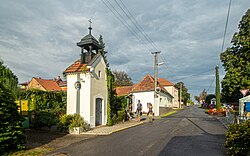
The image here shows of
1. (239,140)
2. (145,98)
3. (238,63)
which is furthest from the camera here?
(145,98)

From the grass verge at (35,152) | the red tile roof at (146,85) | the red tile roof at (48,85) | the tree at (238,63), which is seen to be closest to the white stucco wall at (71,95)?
the grass verge at (35,152)

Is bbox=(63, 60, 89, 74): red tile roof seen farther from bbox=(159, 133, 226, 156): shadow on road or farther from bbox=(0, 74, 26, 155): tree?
bbox=(159, 133, 226, 156): shadow on road

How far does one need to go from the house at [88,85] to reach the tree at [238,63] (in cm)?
1829

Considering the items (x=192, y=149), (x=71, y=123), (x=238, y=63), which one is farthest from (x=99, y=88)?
(x=238, y=63)

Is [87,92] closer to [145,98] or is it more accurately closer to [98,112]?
[98,112]

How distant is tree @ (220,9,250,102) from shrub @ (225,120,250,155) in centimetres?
2073

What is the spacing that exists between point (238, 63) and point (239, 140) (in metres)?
23.8

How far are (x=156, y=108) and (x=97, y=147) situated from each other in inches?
838

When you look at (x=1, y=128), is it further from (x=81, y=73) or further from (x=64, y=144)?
(x=81, y=73)

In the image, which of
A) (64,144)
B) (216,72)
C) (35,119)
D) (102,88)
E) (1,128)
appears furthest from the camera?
(216,72)

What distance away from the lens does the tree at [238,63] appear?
26000 mm

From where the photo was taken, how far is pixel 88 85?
14469 millimetres

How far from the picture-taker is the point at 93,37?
16.4 m

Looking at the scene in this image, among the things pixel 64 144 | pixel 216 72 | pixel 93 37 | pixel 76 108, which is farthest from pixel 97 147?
pixel 216 72
